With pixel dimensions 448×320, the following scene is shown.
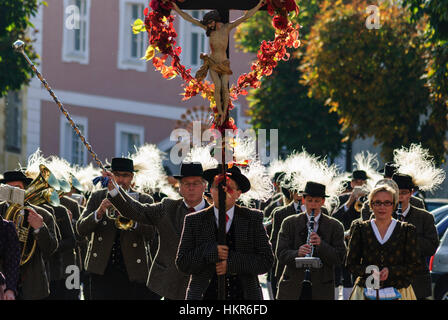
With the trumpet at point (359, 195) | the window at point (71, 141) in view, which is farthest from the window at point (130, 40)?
the trumpet at point (359, 195)

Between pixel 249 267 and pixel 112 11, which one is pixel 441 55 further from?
pixel 112 11

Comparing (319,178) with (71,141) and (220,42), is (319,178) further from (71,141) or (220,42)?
(71,141)

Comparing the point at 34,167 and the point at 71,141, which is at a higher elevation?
the point at 71,141

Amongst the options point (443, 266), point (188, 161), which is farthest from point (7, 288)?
point (443, 266)

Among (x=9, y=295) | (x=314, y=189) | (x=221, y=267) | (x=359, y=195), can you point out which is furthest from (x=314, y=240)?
(x=359, y=195)

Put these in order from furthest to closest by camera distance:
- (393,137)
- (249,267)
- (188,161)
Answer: (393,137) < (188,161) < (249,267)

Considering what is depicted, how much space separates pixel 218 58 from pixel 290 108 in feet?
71.2

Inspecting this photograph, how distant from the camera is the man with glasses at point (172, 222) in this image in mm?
10523

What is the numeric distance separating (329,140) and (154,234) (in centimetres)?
1750

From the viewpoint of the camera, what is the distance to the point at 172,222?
10727mm

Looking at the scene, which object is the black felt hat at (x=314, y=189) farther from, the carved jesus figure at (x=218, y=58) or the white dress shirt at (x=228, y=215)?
the carved jesus figure at (x=218, y=58)

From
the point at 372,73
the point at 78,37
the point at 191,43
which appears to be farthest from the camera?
the point at 78,37

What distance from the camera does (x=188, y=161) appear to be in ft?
35.7

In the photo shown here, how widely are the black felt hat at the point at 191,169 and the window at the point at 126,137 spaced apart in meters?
25.2
